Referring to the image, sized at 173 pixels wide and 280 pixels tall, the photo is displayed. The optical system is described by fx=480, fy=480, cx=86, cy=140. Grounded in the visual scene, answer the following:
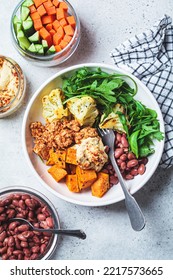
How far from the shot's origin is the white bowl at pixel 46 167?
89.7 inches

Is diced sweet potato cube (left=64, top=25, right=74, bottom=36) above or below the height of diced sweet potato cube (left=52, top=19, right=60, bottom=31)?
below

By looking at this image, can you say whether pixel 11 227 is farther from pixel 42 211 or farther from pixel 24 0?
pixel 24 0

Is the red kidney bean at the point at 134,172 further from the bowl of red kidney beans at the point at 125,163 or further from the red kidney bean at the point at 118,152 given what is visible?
the red kidney bean at the point at 118,152

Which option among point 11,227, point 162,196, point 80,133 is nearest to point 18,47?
point 80,133

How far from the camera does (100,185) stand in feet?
7.55

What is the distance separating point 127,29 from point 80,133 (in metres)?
0.64

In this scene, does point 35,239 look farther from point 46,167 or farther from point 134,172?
point 134,172

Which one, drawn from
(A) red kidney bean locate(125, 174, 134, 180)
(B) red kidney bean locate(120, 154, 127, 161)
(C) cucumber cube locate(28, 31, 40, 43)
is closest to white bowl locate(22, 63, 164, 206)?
(A) red kidney bean locate(125, 174, 134, 180)

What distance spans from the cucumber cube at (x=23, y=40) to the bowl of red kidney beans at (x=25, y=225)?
716 millimetres

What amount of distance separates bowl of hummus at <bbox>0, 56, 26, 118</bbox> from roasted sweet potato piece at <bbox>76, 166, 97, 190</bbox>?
0.47 m

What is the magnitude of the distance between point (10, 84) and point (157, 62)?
0.75 meters

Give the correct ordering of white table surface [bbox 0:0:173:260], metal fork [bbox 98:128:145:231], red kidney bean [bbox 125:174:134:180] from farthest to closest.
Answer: white table surface [bbox 0:0:173:260], red kidney bean [bbox 125:174:134:180], metal fork [bbox 98:128:145:231]

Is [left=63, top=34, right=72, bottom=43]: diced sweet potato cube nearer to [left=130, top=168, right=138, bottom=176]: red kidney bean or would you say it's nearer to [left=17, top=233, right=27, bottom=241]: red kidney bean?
[left=130, top=168, right=138, bottom=176]: red kidney bean

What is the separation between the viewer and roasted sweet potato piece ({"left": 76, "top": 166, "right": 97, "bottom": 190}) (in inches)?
89.1
